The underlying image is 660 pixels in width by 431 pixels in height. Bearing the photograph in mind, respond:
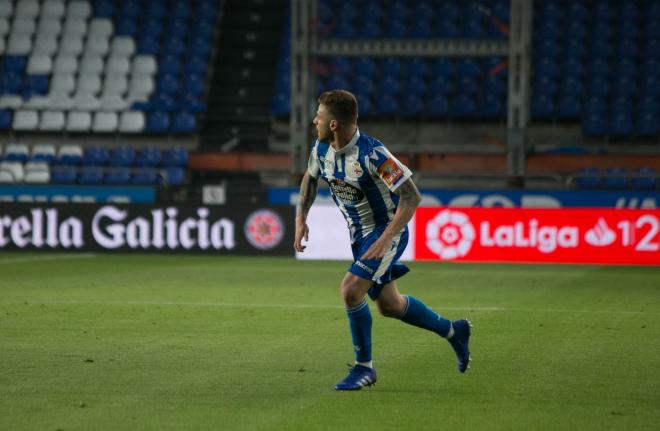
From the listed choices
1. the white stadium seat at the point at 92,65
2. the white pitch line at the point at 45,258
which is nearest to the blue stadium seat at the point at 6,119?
the white stadium seat at the point at 92,65

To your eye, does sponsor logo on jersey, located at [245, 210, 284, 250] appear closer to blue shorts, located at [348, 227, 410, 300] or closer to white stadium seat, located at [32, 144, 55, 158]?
white stadium seat, located at [32, 144, 55, 158]

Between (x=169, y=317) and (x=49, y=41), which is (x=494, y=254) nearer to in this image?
(x=169, y=317)

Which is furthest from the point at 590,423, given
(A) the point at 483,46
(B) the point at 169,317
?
(A) the point at 483,46

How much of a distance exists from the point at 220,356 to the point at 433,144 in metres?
21.4

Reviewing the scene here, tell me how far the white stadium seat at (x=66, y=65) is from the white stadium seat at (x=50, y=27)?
1.09m

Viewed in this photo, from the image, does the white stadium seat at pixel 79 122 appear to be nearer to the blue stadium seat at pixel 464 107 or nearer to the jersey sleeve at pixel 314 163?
the blue stadium seat at pixel 464 107

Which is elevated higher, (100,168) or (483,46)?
(483,46)

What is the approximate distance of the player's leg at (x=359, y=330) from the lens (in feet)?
26.1

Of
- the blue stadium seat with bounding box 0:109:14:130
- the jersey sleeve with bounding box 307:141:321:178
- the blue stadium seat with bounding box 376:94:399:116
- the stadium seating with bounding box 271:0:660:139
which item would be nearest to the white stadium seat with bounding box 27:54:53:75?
the blue stadium seat with bounding box 0:109:14:130

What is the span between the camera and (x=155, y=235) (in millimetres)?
23391

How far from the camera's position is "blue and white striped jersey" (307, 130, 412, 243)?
793cm

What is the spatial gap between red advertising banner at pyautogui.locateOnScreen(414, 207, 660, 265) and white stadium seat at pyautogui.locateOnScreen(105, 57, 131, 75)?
1317 cm

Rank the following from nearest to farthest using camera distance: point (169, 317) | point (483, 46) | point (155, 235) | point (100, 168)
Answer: point (169, 317), point (155, 235), point (483, 46), point (100, 168)

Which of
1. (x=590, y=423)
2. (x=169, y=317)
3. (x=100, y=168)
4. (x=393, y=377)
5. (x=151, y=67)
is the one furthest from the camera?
(x=151, y=67)
